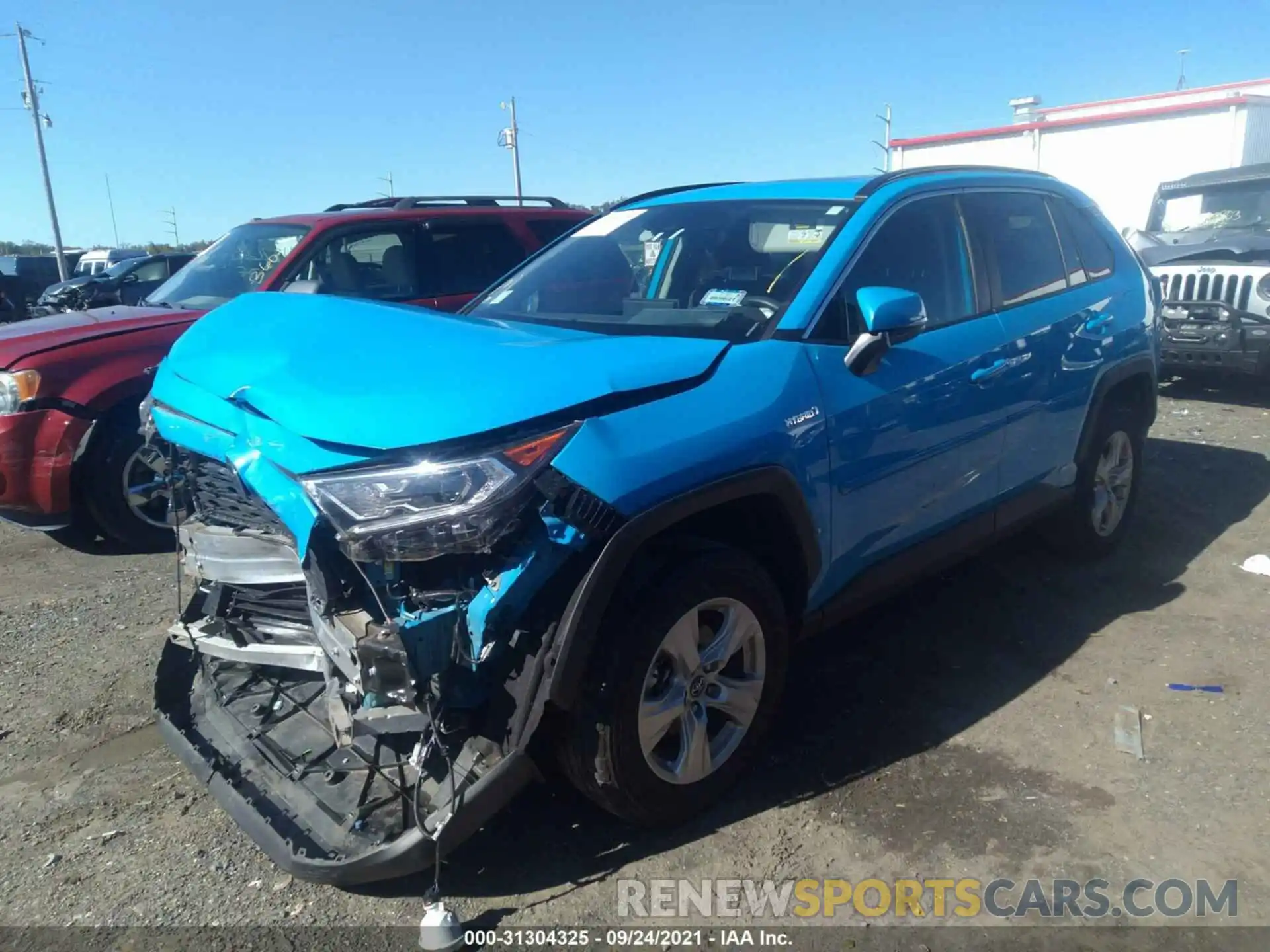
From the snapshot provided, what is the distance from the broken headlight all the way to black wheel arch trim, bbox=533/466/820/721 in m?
0.27

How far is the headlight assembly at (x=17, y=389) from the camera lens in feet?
16.6

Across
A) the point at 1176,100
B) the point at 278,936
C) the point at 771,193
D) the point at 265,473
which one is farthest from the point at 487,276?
the point at 1176,100

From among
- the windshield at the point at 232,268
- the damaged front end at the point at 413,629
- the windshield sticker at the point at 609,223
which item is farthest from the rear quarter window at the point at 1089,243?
the windshield at the point at 232,268

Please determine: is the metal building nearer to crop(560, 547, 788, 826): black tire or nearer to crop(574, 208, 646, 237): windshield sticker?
crop(574, 208, 646, 237): windshield sticker

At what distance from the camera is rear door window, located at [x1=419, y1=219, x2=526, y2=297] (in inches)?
267

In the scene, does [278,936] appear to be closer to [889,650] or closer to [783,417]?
[783,417]

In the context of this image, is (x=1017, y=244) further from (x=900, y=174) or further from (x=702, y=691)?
(x=702, y=691)

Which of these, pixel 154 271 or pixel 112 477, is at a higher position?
pixel 154 271

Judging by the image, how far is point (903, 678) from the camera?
12.6ft

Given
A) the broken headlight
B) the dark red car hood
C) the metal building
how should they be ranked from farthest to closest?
the metal building → the dark red car hood → the broken headlight

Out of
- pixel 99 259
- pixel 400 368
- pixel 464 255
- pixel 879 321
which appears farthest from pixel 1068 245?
pixel 99 259

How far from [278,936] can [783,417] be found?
198cm

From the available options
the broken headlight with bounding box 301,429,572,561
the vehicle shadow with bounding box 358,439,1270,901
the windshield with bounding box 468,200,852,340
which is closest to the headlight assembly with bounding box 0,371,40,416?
the windshield with bounding box 468,200,852,340

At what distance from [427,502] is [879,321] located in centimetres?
156
